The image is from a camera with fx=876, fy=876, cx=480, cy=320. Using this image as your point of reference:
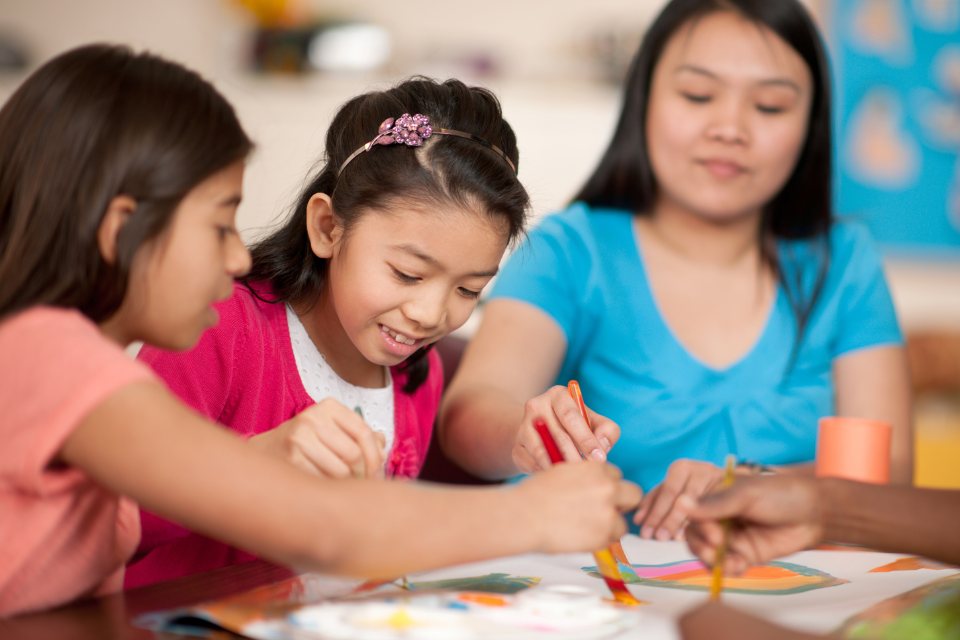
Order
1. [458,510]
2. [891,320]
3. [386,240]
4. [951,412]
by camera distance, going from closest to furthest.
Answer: [458,510]
[386,240]
[891,320]
[951,412]

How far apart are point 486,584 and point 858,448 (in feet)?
1.38

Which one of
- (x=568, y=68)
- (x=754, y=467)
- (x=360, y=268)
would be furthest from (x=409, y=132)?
(x=568, y=68)

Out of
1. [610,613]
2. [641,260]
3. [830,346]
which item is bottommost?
[610,613]

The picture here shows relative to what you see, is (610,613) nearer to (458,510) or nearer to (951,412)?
(458,510)

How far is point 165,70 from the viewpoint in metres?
0.67

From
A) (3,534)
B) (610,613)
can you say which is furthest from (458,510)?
(3,534)

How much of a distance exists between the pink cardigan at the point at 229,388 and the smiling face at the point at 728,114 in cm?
59

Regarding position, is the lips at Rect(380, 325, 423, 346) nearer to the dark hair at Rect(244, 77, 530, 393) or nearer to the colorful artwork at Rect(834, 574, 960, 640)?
the dark hair at Rect(244, 77, 530, 393)

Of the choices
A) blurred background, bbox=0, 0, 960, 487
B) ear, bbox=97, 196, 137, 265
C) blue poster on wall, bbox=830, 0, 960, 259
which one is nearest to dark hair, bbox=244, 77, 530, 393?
ear, bbox=97, 196, 137, 265

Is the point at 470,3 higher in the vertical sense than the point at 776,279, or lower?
higher

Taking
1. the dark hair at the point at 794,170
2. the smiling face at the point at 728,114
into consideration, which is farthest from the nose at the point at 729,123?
the dark hair at the point at 794,170

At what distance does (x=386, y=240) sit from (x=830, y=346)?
2.56 ft

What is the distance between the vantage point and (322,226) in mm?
968

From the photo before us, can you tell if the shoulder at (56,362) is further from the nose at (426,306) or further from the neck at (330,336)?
the neck at (330,336)
